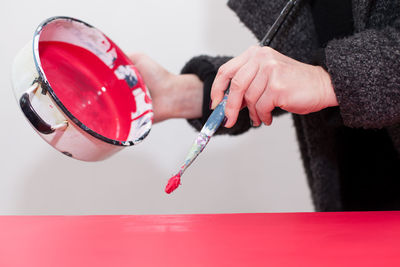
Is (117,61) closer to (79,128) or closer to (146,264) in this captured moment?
(79,128)

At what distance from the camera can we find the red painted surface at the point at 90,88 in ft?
1.89

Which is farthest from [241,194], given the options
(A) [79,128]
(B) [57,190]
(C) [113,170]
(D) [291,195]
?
(A) [79,128]

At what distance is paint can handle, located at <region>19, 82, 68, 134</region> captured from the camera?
463mm

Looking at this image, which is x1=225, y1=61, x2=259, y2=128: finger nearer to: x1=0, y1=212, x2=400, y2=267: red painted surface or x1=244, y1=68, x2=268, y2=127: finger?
x1=244, y1=68, x2=268, y2=127: finger

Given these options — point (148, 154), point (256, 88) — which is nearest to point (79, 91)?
point (256, 88)

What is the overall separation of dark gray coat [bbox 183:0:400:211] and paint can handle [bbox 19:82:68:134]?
33 cm

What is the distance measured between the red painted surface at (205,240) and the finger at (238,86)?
133 mm

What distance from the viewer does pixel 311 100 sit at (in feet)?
1.66

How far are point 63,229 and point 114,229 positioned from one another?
0.16 feet

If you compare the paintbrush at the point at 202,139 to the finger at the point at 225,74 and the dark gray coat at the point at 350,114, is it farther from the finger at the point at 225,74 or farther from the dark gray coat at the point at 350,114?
the dark gray coat at the point at 350,114

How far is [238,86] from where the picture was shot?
1.65 feet

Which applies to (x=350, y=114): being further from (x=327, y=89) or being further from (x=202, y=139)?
(x=202, y=139)

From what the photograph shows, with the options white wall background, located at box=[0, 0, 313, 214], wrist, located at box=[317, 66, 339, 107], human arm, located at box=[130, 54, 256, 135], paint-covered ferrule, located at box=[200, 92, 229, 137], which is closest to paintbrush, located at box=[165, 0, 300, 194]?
paint-covered ferrule, located at box=[200, 92, 229, 137]

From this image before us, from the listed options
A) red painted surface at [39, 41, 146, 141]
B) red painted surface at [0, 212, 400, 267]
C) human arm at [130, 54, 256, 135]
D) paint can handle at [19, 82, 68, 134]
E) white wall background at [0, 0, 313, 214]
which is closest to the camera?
red painted surface at [0, 212, 400, 267]
